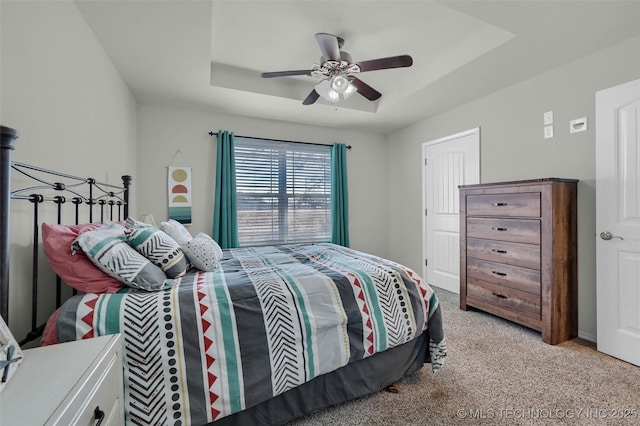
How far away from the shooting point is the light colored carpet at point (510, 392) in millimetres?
1492

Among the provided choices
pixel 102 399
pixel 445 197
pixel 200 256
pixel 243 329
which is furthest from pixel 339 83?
pixel 102 399

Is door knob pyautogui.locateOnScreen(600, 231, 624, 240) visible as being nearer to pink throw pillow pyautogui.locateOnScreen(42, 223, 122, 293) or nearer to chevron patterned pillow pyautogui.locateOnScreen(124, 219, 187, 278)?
chevron patterned pillow pyautogui.locateOnScreen(124, 219, 187, 278)

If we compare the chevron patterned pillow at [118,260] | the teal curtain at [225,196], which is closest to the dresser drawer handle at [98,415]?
the chevron patterned pillow at [118,260]

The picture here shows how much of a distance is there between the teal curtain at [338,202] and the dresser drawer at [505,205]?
5.81 ft

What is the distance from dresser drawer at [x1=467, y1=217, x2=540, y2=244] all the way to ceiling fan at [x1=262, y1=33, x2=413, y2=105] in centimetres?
164

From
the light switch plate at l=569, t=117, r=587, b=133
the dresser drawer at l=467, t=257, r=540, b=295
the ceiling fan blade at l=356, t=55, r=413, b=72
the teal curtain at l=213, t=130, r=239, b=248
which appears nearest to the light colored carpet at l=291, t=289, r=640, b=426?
the dresser drawer at l=467, t=257, r=540, b=295

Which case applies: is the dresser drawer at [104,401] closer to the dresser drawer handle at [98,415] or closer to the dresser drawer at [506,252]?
the dresser drawer handle at [98,415]

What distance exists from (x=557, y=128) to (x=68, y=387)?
11.7 feet

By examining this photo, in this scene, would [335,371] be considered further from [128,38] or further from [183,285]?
[128,38]

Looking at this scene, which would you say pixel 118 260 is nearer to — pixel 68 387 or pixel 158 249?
pixel 158 249

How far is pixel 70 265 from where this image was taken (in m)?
1.28

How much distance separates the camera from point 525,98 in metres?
2.81

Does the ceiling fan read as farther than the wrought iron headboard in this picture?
Yes

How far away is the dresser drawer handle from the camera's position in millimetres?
814
